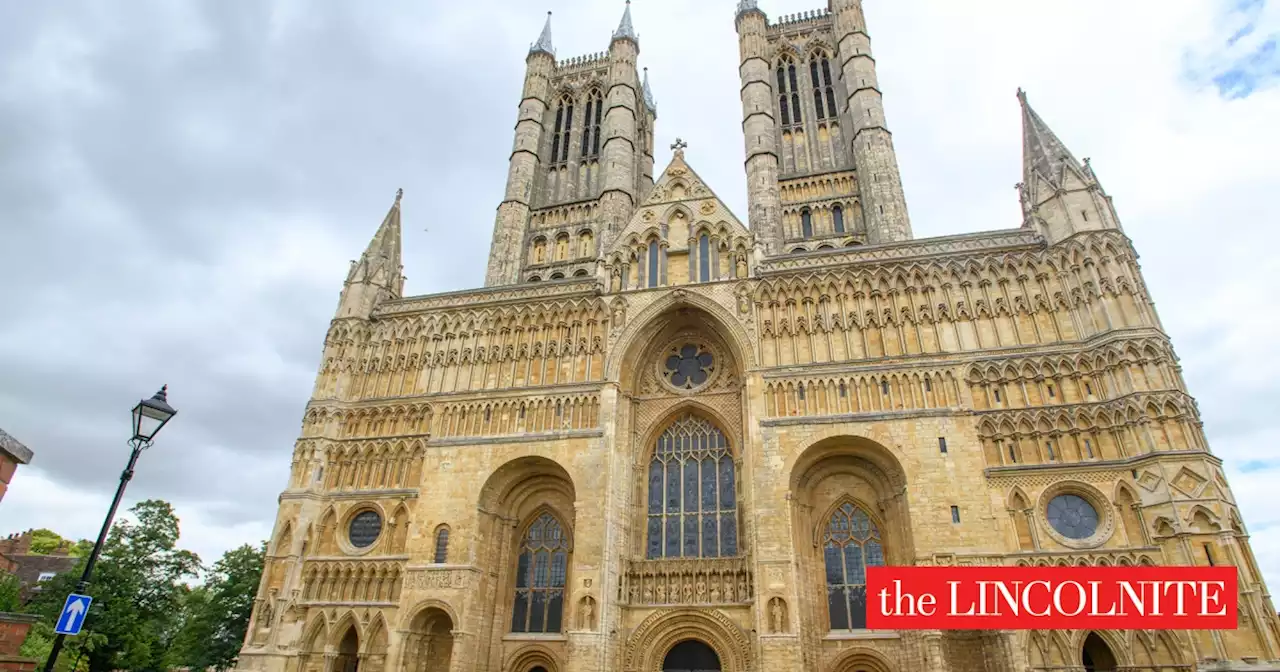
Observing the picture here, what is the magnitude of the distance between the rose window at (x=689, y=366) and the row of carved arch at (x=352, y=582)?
11109mm

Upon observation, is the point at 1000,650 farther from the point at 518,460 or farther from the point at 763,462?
the point at 518,460

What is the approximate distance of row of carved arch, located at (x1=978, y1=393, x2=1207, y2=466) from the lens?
16.7 metres

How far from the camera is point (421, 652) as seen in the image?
64.5 ft

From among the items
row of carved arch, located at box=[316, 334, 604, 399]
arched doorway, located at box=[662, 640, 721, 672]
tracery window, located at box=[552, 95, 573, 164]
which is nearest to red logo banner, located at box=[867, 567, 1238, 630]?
arched doorway, located at box=[662, 640, 721, 672]

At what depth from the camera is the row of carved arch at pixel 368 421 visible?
23031 mm

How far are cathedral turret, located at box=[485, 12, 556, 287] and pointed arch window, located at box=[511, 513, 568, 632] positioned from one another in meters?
17.0

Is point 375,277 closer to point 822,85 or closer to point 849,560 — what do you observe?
point 849,560

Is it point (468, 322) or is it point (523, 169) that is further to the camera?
point (523, 169)

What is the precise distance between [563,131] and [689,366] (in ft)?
87.2

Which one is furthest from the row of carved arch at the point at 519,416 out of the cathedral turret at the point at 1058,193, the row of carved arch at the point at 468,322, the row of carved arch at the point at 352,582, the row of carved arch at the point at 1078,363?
the cathedral turret at the point at 1058,193

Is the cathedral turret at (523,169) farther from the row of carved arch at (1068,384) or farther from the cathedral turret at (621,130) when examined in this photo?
the row of carved arch at (1068,384)

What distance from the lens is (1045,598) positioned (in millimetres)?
12484

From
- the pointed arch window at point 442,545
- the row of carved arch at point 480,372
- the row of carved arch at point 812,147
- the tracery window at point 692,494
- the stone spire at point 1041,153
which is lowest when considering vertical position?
the pointed arch window at point 442,545

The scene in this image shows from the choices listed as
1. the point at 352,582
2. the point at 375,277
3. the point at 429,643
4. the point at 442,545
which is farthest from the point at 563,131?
the point at 429,643
